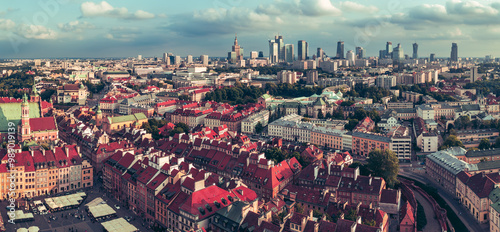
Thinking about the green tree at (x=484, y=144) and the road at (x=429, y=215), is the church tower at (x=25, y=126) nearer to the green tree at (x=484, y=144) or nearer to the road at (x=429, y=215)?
the road at (x=429, y=215)

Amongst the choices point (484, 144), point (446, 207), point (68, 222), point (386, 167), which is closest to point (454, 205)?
point (446, 207)

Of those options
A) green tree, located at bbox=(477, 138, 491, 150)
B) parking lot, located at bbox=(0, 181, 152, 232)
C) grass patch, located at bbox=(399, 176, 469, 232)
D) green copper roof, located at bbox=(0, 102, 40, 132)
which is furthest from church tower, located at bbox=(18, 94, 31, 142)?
green tree, located at bbox=(477, 138, 491, 150)

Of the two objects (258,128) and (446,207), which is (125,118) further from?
→ (446,207)

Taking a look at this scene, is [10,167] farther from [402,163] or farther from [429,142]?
[429,142]

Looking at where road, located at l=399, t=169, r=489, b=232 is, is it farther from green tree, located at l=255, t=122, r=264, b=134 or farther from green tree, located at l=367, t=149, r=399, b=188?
green tree, located at l=255, t=122, r=264, b=134

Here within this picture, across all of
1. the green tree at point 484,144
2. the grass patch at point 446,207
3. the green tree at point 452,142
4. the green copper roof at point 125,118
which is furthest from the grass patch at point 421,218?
the green copper roof at point 125,118

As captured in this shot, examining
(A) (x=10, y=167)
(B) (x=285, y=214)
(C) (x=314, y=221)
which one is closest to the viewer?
(C) (x=314, y=221)

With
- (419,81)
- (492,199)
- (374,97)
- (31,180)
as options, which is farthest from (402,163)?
(419,81)
